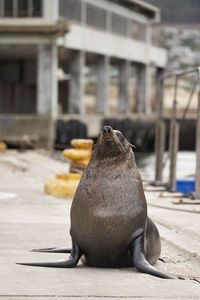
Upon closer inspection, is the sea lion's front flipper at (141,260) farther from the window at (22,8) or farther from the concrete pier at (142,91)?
the concrete pier at (142,91)

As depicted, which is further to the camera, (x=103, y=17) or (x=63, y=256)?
(x=103, y=17)

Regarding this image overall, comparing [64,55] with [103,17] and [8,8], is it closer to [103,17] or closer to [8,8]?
[103,17]

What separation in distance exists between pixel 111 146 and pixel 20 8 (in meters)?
32.9

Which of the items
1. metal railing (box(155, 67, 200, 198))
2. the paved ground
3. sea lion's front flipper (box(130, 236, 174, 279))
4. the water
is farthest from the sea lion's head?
the water

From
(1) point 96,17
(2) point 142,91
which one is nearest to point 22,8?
(1) point 96,17

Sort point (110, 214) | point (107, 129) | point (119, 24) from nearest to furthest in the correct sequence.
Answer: point (107, 129)
point (110, 214)
point (119, 24)

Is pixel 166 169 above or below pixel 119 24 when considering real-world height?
below

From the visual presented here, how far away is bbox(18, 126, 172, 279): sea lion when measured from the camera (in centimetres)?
618

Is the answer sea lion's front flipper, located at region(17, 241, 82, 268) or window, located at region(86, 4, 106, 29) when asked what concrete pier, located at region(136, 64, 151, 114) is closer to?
window, located at region(86, 4, 106, 29)

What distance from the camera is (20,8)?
124 feet

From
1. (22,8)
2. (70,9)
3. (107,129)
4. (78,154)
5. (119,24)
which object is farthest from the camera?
(119,24)

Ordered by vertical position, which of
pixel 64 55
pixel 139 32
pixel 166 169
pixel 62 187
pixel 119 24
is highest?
pixel 119 24

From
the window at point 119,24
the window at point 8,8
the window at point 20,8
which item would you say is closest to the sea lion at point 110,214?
the window at point 20,8

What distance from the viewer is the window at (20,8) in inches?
1473
